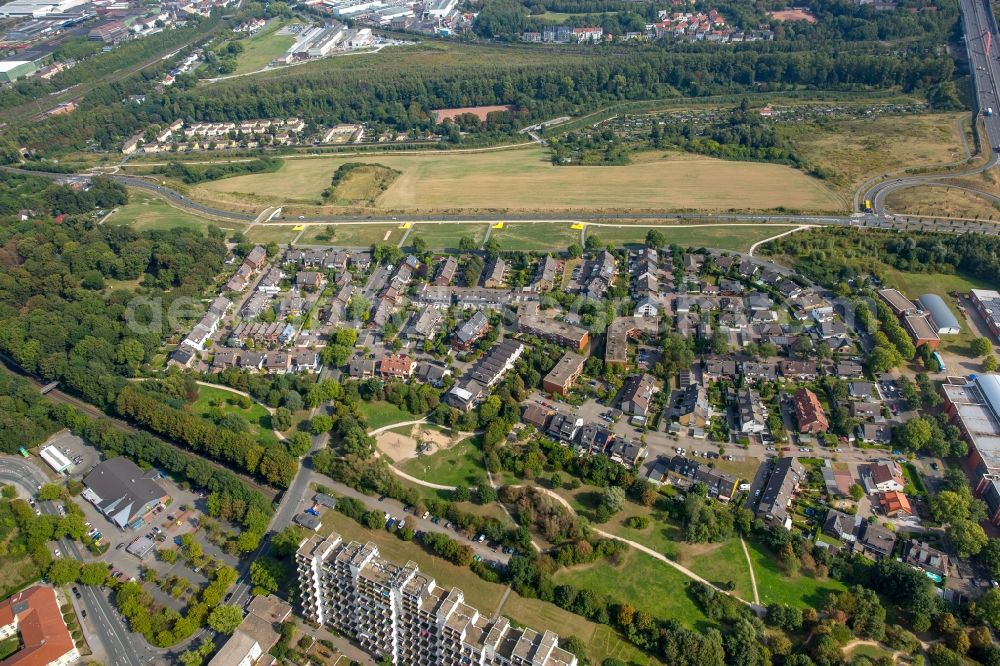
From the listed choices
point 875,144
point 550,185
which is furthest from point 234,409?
point 875,144

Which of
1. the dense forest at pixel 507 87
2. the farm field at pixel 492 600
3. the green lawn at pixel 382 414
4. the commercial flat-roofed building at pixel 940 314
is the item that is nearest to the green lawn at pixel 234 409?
the green lawn at pixel 382 414

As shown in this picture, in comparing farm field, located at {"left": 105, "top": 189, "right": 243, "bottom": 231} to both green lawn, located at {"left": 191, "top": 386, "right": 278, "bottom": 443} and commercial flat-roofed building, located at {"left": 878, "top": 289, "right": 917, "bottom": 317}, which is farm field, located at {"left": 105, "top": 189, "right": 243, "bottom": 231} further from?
commercial flat-roofed building, located at {"left": 878, "top": 289, "right": 917, "bottom": 317}

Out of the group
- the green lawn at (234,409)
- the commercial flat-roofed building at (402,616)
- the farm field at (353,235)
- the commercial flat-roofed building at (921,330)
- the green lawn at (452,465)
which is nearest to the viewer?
the commercial flat-roofed building at (402,616)

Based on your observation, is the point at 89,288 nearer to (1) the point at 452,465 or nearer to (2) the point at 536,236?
(1) the point at 452,465

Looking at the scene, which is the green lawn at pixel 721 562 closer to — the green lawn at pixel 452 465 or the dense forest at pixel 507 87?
the green lawn at pixel 452 465

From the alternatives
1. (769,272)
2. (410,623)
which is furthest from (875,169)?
(410,623)
